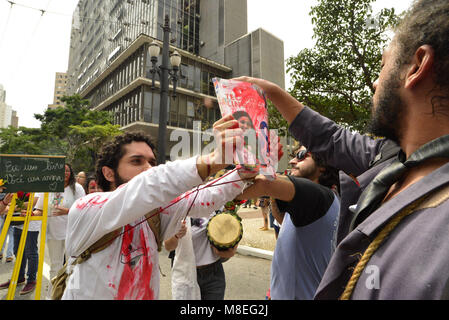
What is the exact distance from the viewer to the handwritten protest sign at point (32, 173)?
3.67 m

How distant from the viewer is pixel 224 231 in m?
3.10

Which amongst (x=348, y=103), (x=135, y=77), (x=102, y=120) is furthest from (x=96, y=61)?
(x=348, y=103)

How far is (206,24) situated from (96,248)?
36.6m

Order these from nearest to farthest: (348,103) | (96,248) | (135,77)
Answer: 1. (96,248)
2. (348,103)
3. (135,77)

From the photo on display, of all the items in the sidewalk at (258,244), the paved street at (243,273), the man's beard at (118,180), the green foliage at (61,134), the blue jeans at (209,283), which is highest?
the green foliage at (61,134)

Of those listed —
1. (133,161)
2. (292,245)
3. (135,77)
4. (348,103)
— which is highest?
(135,77)

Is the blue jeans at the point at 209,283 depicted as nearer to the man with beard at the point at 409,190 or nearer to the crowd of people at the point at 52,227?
the man with beard at the point at 409,190

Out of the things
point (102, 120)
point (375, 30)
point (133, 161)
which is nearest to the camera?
point (133, 161)

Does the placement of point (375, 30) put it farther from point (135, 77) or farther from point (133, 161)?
point (135, 77)

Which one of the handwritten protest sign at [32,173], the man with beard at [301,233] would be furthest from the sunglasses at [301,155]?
the handwritten protest sign at [32,173]

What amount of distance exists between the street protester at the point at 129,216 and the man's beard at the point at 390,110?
1.89 ft

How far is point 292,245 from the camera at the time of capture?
172 centimetres

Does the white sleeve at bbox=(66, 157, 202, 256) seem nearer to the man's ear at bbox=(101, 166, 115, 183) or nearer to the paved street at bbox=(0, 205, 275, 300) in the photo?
the man's ear at bbox=(101, 166, 115, 183)

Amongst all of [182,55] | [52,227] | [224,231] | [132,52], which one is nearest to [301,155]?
[224,231]
